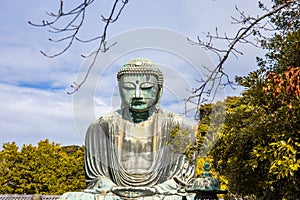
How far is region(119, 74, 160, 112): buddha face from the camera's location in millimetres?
8258

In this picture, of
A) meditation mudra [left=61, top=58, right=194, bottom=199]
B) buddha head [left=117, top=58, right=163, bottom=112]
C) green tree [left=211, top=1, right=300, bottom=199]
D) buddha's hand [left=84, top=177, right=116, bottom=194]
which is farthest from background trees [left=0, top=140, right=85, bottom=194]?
green tree [left=211, top=1, right=300, bottom=199]

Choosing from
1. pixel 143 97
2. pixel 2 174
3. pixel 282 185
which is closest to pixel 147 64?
pixel 143 97

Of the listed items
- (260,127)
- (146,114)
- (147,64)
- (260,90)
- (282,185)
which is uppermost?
(147,64)

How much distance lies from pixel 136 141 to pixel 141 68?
1165mm

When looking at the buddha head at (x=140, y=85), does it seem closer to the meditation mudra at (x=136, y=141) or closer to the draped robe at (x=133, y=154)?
the meditation mudra at (x=136, y=141)

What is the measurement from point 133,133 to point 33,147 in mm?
8316

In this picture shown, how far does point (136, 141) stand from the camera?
8258 mm

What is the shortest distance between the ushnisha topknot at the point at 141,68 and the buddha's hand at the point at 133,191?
1.75m

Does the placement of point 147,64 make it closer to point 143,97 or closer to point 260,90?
point 143,97

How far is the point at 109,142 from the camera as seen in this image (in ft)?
27.4

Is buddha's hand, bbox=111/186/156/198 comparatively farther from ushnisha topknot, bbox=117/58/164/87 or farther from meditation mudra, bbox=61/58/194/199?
ushnisha topknot, bbox=117/58/164/87

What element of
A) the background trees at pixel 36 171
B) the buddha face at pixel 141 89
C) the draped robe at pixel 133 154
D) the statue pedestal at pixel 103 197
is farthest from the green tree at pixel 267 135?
the background trees at pixel 36 171

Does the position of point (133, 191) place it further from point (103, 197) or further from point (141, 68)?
point (141, 68)

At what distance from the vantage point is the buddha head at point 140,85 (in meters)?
8.26
